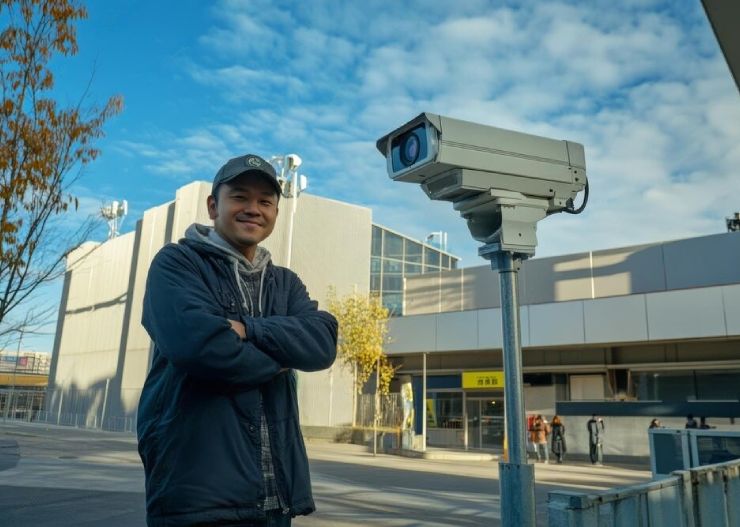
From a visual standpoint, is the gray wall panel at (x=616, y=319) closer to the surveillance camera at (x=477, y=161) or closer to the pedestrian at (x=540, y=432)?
the pedestrian at (x=540, y=432)

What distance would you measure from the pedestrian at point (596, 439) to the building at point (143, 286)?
12703 mm

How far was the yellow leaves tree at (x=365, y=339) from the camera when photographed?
88.2ft

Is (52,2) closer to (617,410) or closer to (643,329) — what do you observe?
(643,329)

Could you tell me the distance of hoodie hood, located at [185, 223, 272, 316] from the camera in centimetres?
→ 208

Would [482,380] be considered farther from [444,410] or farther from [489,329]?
[489,329]

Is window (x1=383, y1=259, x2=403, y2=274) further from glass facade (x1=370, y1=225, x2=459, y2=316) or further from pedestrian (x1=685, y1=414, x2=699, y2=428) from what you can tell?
pedestrian (x1=685, y1=414, x2=699, y2=428)

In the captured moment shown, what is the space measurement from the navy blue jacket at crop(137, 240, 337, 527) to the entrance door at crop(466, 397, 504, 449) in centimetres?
2471

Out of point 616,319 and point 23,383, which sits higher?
point 616,319

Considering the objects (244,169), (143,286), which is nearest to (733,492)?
(244,169)

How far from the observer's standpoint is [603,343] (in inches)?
837

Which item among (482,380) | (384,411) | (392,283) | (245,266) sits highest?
(392,283)

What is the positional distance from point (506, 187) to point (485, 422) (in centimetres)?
2529

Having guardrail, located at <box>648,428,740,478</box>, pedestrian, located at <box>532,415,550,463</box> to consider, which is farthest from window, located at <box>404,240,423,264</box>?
guardrail, located at <box>648,428,740,478</box>

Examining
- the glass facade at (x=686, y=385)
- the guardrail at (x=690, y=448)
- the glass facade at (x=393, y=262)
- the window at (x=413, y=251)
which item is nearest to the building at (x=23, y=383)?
the glass facade at (x=393, y=262)
